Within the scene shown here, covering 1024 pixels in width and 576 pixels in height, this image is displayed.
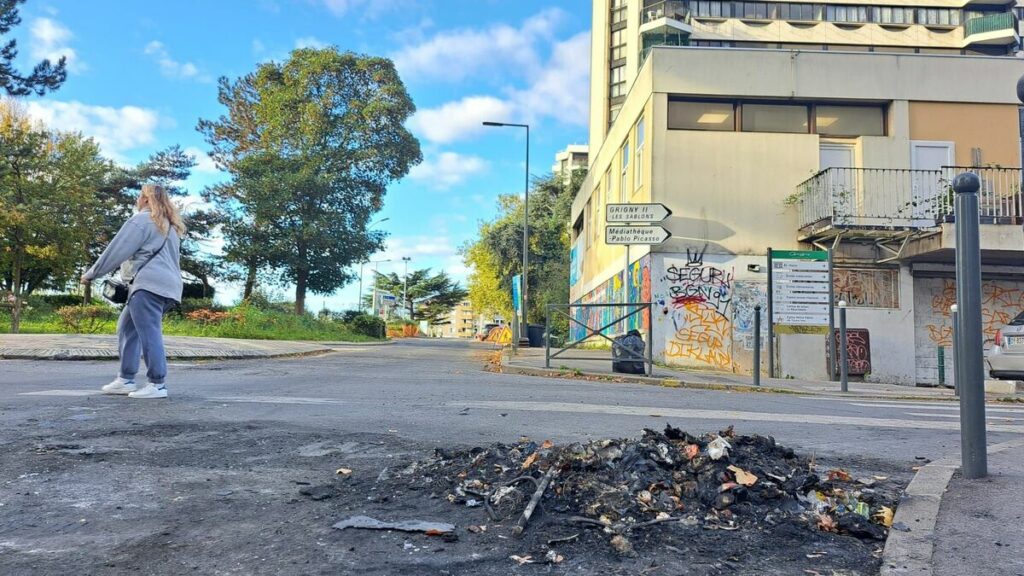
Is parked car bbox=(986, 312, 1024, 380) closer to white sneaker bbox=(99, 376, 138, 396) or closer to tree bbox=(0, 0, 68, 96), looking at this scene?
white sneaker bbox=(99, 376, 138, 396)

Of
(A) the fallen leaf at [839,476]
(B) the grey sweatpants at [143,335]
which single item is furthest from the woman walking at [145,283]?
(A) the fallen leaf at [839,476]

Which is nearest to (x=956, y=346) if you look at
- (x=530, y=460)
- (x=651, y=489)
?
(x=651, y=489)

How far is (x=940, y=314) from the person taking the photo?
15453 millimetres

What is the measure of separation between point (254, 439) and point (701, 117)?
14.6 meters

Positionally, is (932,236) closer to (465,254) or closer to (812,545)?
(812,545)

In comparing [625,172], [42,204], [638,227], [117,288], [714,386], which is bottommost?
[714,386]

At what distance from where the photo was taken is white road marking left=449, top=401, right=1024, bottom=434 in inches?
235

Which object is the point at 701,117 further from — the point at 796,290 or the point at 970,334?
the point at 970,334

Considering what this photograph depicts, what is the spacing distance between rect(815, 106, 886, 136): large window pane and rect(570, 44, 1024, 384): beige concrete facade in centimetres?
10

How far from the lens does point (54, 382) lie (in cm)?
708

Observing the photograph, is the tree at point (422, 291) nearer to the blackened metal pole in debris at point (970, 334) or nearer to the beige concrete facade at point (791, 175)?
the beige concrete facade at point (791, 175)

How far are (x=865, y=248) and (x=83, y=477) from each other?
52.7ft

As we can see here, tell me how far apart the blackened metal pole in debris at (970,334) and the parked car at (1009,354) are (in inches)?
401

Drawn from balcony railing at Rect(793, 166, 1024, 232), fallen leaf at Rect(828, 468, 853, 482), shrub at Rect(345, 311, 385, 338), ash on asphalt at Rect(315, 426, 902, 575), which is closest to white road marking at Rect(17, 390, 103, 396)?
ash on asphalt at Rect(315, 426, 902, 575)
